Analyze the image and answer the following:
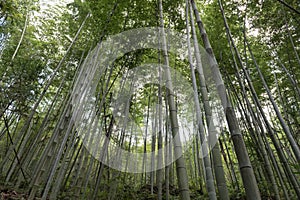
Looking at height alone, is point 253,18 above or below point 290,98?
above

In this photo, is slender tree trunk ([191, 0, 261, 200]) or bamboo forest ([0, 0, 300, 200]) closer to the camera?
slender tree trunk ([191, 0, 261, 200])

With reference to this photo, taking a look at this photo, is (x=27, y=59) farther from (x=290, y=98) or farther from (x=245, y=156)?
(x=290, y=98)

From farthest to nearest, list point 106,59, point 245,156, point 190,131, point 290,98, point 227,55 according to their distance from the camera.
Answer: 1. point 190,131
2. point 290,98
3. point 106,59
4. point 227,55
5. point 245,156

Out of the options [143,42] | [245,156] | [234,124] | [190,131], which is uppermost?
[143,42]

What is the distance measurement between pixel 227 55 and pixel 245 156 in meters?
3.67

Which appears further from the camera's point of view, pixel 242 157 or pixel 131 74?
pixel 131 74

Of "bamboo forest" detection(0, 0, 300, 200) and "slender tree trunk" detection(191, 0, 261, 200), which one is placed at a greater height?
"bamboo forest" detection(0, 0, 300, 200)

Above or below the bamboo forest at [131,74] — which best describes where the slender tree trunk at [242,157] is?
below

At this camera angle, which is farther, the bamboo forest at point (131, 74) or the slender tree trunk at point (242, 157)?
the bamboo forest at point (131, 74)

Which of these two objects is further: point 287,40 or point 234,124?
point 287,40

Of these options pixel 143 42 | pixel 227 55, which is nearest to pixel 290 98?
pixel 227 55

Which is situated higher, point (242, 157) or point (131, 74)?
point (131, 74)

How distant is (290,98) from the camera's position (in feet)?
18.1

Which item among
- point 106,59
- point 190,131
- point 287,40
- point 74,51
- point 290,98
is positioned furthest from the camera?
point 190,131
